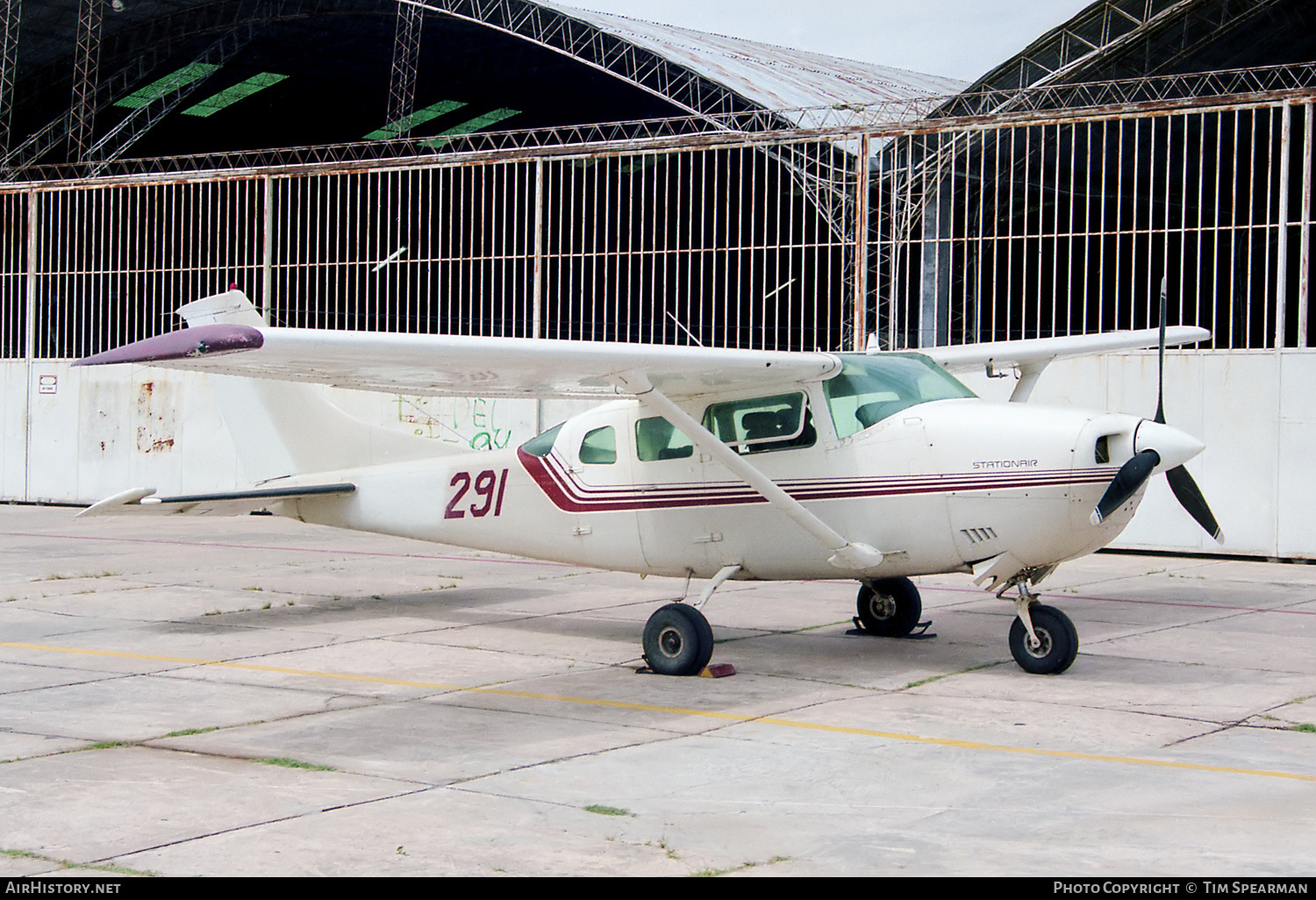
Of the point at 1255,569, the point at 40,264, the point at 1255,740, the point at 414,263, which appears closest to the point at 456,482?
the point at 1255,740

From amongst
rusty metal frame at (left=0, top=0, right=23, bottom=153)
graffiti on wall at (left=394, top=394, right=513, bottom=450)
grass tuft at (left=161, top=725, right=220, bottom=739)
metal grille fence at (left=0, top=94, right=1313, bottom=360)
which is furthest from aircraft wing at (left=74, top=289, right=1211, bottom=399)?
rusty metal frame at (left=0, top=0, right=23, bottom=153)

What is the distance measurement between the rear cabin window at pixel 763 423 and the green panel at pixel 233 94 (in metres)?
28.6

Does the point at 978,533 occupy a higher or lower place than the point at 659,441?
lower

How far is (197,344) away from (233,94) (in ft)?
105

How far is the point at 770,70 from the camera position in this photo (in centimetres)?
3091

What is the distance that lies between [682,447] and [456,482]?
227 centimetres

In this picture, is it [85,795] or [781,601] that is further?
[781,601]

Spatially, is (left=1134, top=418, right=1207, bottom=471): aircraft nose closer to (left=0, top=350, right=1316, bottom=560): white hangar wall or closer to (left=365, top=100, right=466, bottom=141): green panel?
(left=0, top=350, right=1316, bottom=560): white hangar wall

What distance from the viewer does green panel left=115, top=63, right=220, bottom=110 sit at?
33.4 metres

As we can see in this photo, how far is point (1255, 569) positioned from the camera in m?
16.8

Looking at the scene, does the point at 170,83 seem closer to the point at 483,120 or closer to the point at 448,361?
the point at 483,120

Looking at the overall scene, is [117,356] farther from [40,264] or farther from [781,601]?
[40,264]

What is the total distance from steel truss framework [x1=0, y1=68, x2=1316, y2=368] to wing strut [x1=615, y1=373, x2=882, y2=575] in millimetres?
9965

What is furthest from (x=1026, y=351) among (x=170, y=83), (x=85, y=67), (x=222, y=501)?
(x=170, y=83)
